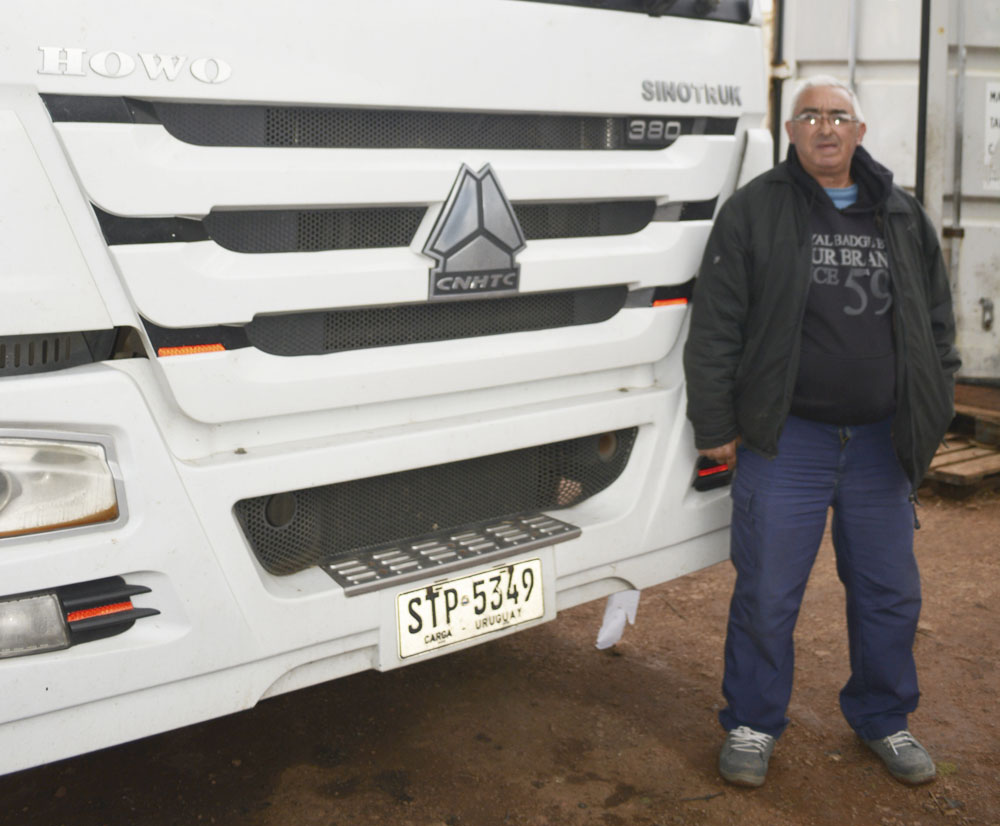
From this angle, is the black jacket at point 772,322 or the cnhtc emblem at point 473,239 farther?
the black jacket at point 772,322

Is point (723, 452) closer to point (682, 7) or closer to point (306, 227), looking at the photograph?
point (682, 7)

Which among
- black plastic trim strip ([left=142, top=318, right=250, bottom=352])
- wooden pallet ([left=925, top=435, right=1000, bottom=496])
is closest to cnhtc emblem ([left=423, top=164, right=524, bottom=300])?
black plastic trim strip ([left=142, top=318, right=250, bottom=352])

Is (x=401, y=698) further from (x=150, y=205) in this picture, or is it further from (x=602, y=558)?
(x=150, y=205)

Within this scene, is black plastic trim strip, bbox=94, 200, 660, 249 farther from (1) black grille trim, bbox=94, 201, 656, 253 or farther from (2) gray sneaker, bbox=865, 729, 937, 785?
(2) gray sneaker, bbox=865, 729, 937, 785

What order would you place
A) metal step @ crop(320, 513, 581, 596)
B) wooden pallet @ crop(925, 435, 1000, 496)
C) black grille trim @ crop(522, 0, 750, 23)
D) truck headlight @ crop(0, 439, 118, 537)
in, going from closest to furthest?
truck headlight @ crop(0, 439, 118, 537) → metal step @ crop(320, 513, 581, 596) → black grille trim @ crop(522, 0, 750, 23) → wooden pallet @ crop(925, 435, 1000, 496)

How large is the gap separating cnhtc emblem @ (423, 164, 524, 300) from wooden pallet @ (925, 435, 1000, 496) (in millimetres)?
3549

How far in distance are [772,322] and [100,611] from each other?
1.78m

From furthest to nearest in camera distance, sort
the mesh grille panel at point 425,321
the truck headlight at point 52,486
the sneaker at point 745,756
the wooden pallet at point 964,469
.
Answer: the wooden pallet at point 964,469, the sneaker at point 745,756, the mesh grille panel at point 425,321, the truck headlight at point 52,486

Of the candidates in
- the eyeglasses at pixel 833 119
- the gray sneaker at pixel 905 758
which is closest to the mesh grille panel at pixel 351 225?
the eyeglasses at pixel 833 119

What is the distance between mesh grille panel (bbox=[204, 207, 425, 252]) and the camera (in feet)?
7.29

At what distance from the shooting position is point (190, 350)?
216cm

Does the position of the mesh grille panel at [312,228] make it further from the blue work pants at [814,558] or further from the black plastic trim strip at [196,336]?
the blue work pants at [814,558]

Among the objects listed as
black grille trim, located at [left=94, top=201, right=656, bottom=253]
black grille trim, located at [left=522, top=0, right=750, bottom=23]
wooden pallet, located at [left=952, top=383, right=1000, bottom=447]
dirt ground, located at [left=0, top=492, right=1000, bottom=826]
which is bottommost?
dirt ground, located at [left=0, top=492, right=1000, bottom=826]

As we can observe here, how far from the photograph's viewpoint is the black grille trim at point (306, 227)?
6.76 ft
